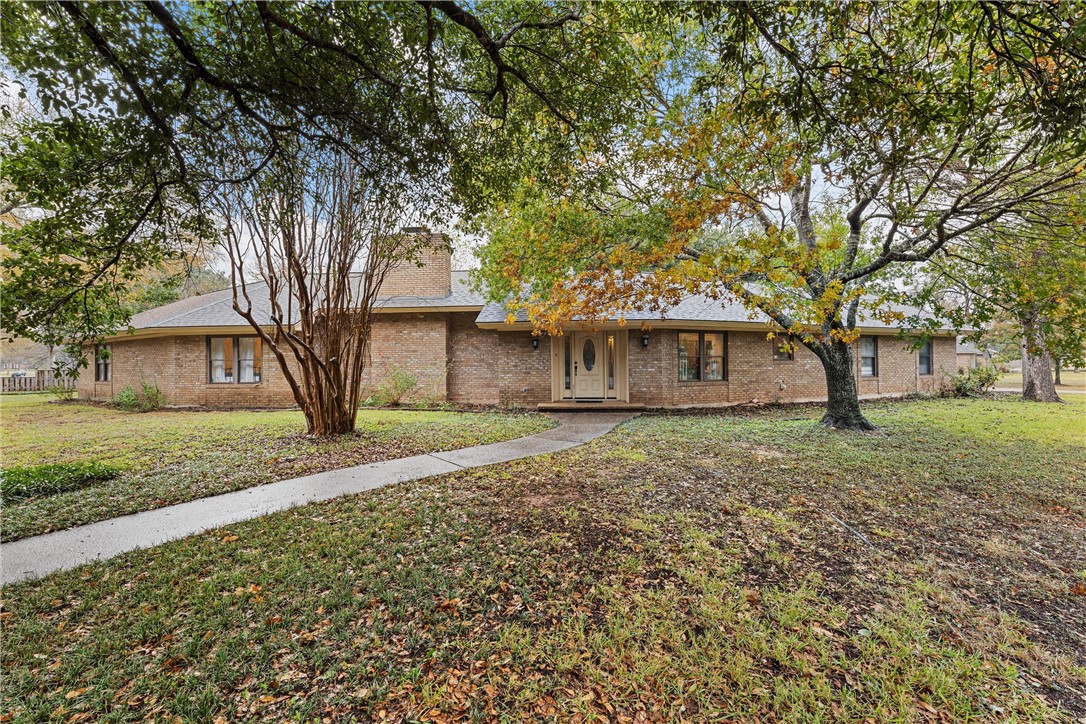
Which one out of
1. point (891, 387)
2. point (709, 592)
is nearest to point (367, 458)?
point (709, 592)

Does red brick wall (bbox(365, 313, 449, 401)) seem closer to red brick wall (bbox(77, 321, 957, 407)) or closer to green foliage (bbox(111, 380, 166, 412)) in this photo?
red brick wall (bbox(77, 321, 957, 407))

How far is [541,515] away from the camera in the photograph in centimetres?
434

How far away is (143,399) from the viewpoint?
14062 mm

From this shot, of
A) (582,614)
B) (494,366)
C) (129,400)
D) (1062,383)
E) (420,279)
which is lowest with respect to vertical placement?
(1062,383)

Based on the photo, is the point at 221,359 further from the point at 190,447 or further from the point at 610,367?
the point at 610,367

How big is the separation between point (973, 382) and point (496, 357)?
1883cm

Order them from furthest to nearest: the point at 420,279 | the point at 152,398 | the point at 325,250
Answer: the point at 420,279 < the point at 152,398 < the point at 325,250

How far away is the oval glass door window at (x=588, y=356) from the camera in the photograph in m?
13.4

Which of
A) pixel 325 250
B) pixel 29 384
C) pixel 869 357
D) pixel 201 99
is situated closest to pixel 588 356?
pixel 325 250

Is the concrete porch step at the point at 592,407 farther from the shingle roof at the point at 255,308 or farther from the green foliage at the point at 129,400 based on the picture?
the green foliage at the point at 129,400

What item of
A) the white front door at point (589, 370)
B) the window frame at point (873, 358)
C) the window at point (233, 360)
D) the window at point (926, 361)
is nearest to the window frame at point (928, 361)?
the window at point (926, 361)

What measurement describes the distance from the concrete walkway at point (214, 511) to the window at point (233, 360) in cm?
1057

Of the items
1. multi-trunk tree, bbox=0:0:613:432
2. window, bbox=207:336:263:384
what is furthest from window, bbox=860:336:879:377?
window, bbox=207:336:263:384

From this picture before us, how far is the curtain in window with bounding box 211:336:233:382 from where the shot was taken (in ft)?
46.4
